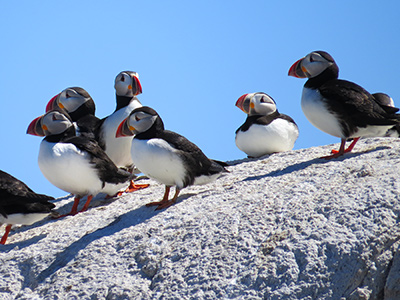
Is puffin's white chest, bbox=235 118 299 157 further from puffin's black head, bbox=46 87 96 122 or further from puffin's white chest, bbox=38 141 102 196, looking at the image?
puffin's white chest, bbox=38 141 102 196

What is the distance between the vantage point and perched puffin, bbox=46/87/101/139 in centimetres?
924


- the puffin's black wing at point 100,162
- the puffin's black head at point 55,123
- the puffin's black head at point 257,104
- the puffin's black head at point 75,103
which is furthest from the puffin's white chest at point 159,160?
the puffin's black head at point 257,104

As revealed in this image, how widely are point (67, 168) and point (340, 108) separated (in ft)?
10.1

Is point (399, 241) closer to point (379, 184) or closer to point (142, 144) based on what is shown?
point (379, 184)

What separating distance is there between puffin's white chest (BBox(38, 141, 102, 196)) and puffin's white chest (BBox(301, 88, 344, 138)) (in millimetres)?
2512

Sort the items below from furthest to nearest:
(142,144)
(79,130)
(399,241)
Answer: (79,130) < (142,144) < (399,241)

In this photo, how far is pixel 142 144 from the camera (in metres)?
6.85

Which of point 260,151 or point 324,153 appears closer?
point 324,153

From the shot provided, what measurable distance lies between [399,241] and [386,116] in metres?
2.59

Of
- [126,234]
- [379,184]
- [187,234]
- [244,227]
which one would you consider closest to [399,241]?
[379,184]

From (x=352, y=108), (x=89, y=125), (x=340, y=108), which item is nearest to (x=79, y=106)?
(x=89, y=125)

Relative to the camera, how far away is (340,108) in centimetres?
762

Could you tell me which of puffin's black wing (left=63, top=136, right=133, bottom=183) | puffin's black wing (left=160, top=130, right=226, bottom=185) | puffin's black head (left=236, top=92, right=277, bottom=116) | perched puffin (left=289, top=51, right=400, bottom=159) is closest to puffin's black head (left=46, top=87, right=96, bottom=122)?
puffin's black wing (left=63, top=136, right=133, bottom=183)

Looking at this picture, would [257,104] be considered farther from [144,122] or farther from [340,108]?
[144,122]
